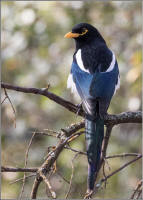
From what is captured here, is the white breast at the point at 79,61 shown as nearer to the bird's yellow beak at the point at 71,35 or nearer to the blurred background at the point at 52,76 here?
the bird's yellow beak at the point at 71,35

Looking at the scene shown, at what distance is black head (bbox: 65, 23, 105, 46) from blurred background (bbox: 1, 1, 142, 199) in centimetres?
42

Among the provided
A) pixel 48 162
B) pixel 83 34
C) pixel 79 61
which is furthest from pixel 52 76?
pixel 48 162

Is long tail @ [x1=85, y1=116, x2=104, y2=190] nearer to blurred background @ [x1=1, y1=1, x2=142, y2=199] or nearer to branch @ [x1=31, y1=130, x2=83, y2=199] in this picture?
branch @ [x1=31, y1=130, x2=83, y2=199]

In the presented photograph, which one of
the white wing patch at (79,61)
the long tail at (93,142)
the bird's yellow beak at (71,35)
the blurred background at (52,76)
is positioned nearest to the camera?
the long tail at (93,142)

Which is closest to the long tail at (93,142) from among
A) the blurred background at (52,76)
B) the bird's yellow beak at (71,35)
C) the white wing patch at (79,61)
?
the white wing patch at (79,61)

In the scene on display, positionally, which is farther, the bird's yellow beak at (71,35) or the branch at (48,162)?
the bird's yellow beak at (71,35)

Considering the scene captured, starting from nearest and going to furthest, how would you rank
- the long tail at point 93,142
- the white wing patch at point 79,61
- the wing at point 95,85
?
the long tail at point 93,142
the wing at point 95,85
the white wing patch at point 79,61

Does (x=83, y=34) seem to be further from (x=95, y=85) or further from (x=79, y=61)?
(x=95, y=85)

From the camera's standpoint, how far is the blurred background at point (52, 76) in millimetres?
3463

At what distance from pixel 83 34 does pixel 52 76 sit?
798 millimetres

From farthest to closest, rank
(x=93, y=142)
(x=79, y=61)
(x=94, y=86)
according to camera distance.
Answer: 1. (x=79, y=61)
2. (x=94, y=86)
3. (x=93, y=142)

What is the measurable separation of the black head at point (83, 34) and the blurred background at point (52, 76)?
42cm

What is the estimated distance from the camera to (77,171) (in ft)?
10.9

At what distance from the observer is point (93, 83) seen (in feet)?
7.42
